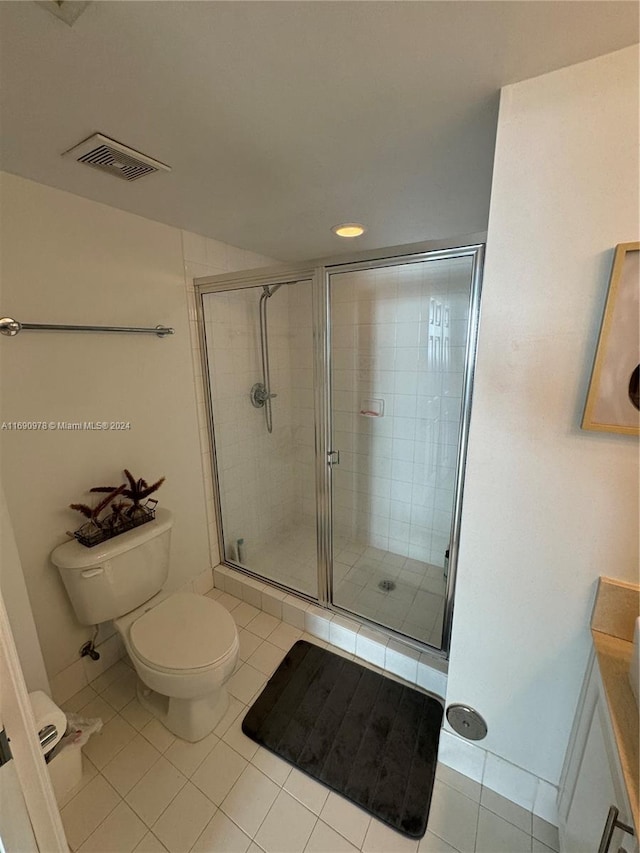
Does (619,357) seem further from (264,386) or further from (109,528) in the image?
(264,386)

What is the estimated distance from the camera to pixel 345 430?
7.91ft

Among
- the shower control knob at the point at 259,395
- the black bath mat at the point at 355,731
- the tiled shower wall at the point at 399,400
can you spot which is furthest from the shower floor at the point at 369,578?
the shower control knob at the point at 259,395

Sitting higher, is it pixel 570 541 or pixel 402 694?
pixel 570 541

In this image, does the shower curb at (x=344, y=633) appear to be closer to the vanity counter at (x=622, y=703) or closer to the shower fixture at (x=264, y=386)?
the vanity counter at (x=622, y=703)

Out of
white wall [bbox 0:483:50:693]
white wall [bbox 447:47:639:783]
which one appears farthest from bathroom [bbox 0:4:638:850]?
white wall [bbox 0:483:50:693]

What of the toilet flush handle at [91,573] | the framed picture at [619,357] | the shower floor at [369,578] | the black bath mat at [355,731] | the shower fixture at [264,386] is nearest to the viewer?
the framed picture at [619,357]

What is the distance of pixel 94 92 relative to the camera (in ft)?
2.79

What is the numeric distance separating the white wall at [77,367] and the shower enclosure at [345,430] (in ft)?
0.89

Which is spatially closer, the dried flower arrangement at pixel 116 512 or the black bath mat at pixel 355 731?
the black bath mat at pixel 355 731

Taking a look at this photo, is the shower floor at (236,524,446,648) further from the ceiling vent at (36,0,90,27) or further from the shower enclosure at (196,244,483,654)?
the ceiling vent at (36,0,90,27)

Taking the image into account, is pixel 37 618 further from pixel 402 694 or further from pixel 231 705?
pixel 402 694

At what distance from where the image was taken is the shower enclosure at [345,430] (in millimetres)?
1915

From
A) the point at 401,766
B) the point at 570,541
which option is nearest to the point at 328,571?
the point at 401,766

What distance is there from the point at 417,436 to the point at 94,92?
6.67 ft
